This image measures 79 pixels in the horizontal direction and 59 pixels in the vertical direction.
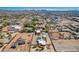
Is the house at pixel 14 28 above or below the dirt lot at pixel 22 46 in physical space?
above

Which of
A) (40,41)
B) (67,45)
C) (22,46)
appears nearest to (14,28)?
(22,46)

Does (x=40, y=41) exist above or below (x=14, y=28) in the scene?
below

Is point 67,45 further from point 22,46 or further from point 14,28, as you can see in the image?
point 14,28

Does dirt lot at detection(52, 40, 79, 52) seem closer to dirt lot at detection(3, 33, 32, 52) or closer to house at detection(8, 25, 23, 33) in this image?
dirt lot at detection(3, 33, 32, 52)

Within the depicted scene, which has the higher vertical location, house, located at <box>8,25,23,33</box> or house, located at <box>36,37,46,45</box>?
house, located at <box>8,25,23,33</box>

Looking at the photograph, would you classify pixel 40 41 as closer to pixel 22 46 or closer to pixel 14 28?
pixel 22 46

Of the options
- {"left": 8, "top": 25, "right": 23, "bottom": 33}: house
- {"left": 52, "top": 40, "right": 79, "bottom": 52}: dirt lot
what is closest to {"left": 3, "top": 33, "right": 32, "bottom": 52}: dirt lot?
{"left": 8, "top": 25, "right": 23, "bottom": 33}: house

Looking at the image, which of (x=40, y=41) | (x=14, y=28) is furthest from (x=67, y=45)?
(x=14, y=28)

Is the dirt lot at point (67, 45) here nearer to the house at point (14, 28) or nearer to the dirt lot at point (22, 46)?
the dirt lot at point (22, 46)

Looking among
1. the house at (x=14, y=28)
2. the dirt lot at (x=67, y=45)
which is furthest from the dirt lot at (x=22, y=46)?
the dirt lot at (x=67, y=45)
